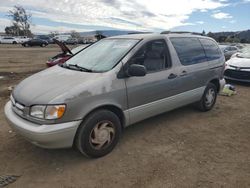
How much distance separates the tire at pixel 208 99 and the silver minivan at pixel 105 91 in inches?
18.4

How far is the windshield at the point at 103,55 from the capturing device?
380 centimetres

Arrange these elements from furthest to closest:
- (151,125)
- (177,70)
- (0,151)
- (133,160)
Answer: (151,125)
(177,70)
(0,151)
(133,160)

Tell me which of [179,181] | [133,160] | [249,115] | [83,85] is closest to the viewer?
[179,181]

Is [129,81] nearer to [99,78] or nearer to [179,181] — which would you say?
[99,78]

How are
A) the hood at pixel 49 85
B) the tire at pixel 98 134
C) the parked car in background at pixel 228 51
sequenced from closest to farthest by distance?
the hood at pixel 49 85 → the tire at pixel 98 134 → the parked car in background at pixel 228 51

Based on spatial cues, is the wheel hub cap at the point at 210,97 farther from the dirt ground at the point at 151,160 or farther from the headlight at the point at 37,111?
the headlight at the point at 37,111

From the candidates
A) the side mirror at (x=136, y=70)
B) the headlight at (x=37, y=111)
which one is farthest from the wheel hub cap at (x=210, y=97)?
the headlight at (x=37, y=111)

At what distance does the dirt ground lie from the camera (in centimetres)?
309

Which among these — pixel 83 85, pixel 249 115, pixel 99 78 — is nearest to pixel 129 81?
pixel 99 78

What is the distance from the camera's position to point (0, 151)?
3.79 metres

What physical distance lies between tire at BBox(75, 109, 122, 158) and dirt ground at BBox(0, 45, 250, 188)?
153mm

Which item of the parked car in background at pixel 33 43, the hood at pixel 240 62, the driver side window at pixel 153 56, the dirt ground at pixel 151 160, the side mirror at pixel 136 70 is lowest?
the dirt ground at pixel 151 160

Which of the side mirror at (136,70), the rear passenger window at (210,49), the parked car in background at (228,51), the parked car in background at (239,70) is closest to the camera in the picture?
the side mirror at (136,70)

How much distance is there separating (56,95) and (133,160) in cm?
146
